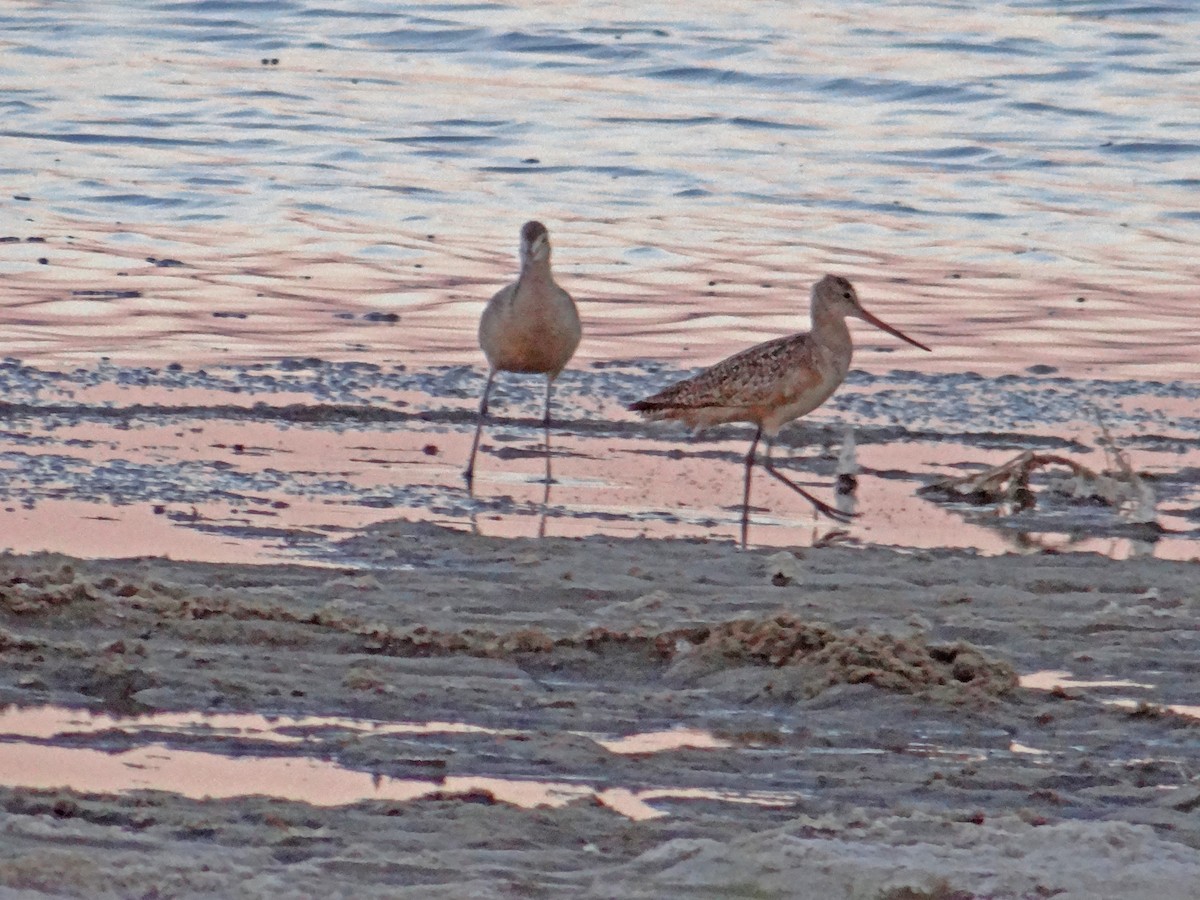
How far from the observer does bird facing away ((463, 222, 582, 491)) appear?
10312mm

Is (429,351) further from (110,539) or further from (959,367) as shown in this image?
(110,539)

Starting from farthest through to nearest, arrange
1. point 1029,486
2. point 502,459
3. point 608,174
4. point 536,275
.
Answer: point 608,174, point 536,275, point 502,459, point 1029,486

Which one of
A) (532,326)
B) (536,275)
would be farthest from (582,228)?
(532,326)

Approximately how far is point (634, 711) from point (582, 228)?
10090mm

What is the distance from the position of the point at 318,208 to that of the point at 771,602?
Answer: 9.56m

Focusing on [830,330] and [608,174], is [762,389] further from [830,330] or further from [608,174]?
[608,174]

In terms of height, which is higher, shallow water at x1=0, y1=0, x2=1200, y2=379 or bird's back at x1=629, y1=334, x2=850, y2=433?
shallow water at x1=0, y1=0, x2=1200, y2=379

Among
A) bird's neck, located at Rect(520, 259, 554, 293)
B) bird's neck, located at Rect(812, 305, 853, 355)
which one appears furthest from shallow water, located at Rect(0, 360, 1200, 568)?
bird's neck, located at Rect(520, 259, 554, 293)

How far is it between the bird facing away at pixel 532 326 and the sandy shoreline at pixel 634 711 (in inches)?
107

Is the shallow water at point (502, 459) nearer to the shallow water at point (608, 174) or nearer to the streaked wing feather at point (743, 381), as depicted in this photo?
the streaked wing feather at point (743, 381)

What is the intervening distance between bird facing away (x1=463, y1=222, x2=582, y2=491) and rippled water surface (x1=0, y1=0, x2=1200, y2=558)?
311 millimetres

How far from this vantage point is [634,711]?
5664 millimetres

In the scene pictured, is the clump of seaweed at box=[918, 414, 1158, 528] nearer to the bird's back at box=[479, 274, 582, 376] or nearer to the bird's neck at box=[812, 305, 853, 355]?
the bird's neck at box=[812, 305, 853, 355]

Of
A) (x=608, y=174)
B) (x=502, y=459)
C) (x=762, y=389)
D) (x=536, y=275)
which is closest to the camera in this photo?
(x=762, y=389)
